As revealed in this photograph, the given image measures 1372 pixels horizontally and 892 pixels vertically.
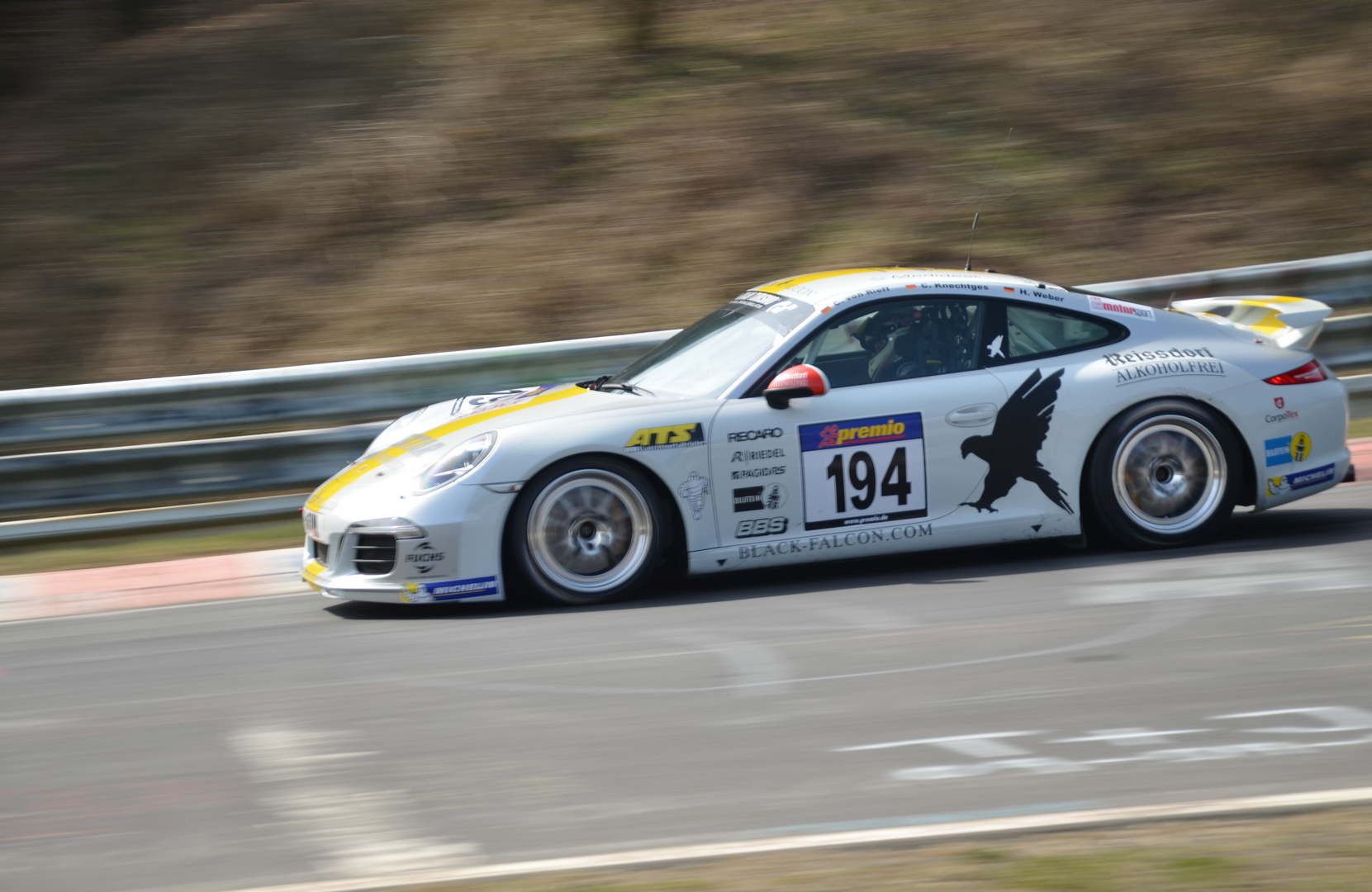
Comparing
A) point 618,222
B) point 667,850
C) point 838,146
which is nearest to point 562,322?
point 618,222

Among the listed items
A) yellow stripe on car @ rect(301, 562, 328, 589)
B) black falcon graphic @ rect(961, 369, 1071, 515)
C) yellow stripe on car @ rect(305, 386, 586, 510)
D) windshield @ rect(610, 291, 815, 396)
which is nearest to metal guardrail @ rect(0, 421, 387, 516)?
yellow stripe on car @ rect(305, 386, 586, 510)

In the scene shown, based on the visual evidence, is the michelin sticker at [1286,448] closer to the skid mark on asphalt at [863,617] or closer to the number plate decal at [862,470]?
the number plate decal at [862,470]

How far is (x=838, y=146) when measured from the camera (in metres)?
13.8

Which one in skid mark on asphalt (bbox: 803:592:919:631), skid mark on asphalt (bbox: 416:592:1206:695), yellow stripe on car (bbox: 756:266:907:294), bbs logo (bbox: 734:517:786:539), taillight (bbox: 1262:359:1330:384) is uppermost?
yellow stripe on car (bbox: 756:266:907:294)

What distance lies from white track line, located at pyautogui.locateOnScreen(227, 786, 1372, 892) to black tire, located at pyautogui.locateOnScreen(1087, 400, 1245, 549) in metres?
3.09

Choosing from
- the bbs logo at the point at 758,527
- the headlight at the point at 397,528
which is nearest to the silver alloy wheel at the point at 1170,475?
the bbs logo at the point at 758,527

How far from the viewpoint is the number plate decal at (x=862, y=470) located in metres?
6.21

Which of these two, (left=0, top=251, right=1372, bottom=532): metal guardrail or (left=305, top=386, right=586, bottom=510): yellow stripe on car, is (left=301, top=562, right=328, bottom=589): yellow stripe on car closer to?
(left=305, top=386, right=586, bottom=510): yellow stripe on car

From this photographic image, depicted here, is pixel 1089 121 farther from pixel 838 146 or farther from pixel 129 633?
pixel 129 633

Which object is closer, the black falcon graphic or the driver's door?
the driver's door

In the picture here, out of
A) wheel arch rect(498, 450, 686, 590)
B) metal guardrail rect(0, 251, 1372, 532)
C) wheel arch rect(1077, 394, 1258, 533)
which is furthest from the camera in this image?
metal guardrail rect(0, 251, 1372, 532)

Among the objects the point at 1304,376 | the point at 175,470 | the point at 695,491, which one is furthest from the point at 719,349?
the point at 175,470

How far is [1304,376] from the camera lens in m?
6.79

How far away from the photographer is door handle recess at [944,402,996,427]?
633 centimetres
